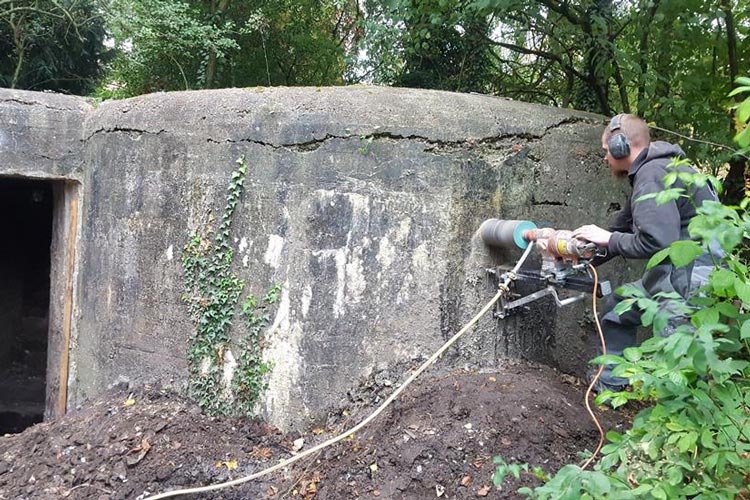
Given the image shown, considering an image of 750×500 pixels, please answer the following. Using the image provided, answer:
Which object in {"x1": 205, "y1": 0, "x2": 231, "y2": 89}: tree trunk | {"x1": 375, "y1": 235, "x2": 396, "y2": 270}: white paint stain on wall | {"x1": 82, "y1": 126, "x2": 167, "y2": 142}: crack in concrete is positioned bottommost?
{"x1": 375, "y1": 235, "x2": 396, "y2": 270}: white paint stain on wall

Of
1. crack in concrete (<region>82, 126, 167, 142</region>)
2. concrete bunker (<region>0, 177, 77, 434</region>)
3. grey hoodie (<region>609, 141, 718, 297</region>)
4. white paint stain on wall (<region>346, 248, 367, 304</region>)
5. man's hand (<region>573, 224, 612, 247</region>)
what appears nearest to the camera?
grey hoodie (<region>609, 141, 718, 297</region>)

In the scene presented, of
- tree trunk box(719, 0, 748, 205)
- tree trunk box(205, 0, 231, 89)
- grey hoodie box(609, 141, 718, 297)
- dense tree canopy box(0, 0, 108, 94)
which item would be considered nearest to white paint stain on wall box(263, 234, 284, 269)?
grey hoodie box(609, 141, 718, 297)

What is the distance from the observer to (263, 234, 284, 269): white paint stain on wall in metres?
3.74

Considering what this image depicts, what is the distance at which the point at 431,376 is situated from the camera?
360 centimetres

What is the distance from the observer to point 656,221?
114 inches

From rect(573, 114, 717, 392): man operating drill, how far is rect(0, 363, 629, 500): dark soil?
59cm

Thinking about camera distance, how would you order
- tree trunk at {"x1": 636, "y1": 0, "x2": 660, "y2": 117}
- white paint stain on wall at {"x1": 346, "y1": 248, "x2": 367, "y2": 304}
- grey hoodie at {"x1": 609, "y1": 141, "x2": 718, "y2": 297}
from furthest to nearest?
tree trunk at {"x1": 636, "y1": 0, "x2": 660, "y2": 117} < white paint stain on wall at {"x1": 346, "y1": 248, "x2": 367, "y2": 304} < grey hoodie at {"x1": 609, "y1": 141, "x2": 718, "y2": 297}

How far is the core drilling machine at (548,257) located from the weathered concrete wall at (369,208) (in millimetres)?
158

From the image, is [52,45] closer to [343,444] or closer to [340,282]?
[340,282]

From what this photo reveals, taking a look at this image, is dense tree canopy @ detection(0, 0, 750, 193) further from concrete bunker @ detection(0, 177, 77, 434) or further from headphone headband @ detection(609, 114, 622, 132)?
concrete bunker @ detection(0, 177, 77, 434)

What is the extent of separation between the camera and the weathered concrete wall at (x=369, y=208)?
365cm

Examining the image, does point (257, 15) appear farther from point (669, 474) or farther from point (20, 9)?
point (669, 474)

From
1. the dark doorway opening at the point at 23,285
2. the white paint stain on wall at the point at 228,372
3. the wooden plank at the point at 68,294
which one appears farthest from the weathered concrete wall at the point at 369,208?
the dark doorway opening at the point at 23,285

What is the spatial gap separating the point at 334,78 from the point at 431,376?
6.46 meters
